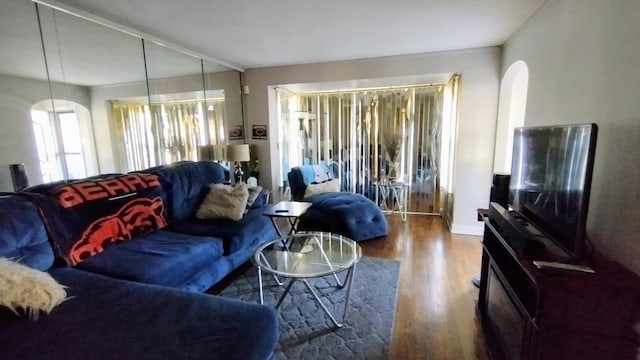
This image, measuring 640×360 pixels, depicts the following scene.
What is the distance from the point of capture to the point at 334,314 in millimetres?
2111

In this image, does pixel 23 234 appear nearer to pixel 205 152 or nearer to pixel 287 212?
pixel 287 212

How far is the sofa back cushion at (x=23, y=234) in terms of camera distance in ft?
5.52

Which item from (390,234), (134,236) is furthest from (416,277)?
(134,236)

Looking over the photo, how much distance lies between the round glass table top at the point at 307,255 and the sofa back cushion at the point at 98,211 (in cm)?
105

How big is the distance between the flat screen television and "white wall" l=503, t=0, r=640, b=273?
0.29 metres

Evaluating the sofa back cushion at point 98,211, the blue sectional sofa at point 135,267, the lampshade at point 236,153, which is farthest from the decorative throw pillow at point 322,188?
the sofa back cushion at point 98,211

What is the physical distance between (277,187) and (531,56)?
360 cm

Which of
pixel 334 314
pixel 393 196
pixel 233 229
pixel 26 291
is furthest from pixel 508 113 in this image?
pixel 26 291

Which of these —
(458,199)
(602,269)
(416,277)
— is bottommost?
(416,277)

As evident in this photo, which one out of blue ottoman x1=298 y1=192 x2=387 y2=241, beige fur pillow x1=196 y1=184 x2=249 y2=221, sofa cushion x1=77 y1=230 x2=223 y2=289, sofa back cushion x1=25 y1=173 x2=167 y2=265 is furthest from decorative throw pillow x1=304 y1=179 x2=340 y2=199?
sofa back cushion x1=25 y1=173 x2=167 y2=265

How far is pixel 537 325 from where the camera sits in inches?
45.5

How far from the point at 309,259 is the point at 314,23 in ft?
6.86

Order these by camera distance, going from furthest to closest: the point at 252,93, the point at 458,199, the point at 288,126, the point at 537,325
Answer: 1. the point at 288,126
2. the point at 252,93
3. the point at 458,199
4. the point at 537,325

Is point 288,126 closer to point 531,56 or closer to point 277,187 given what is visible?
point 277,187
